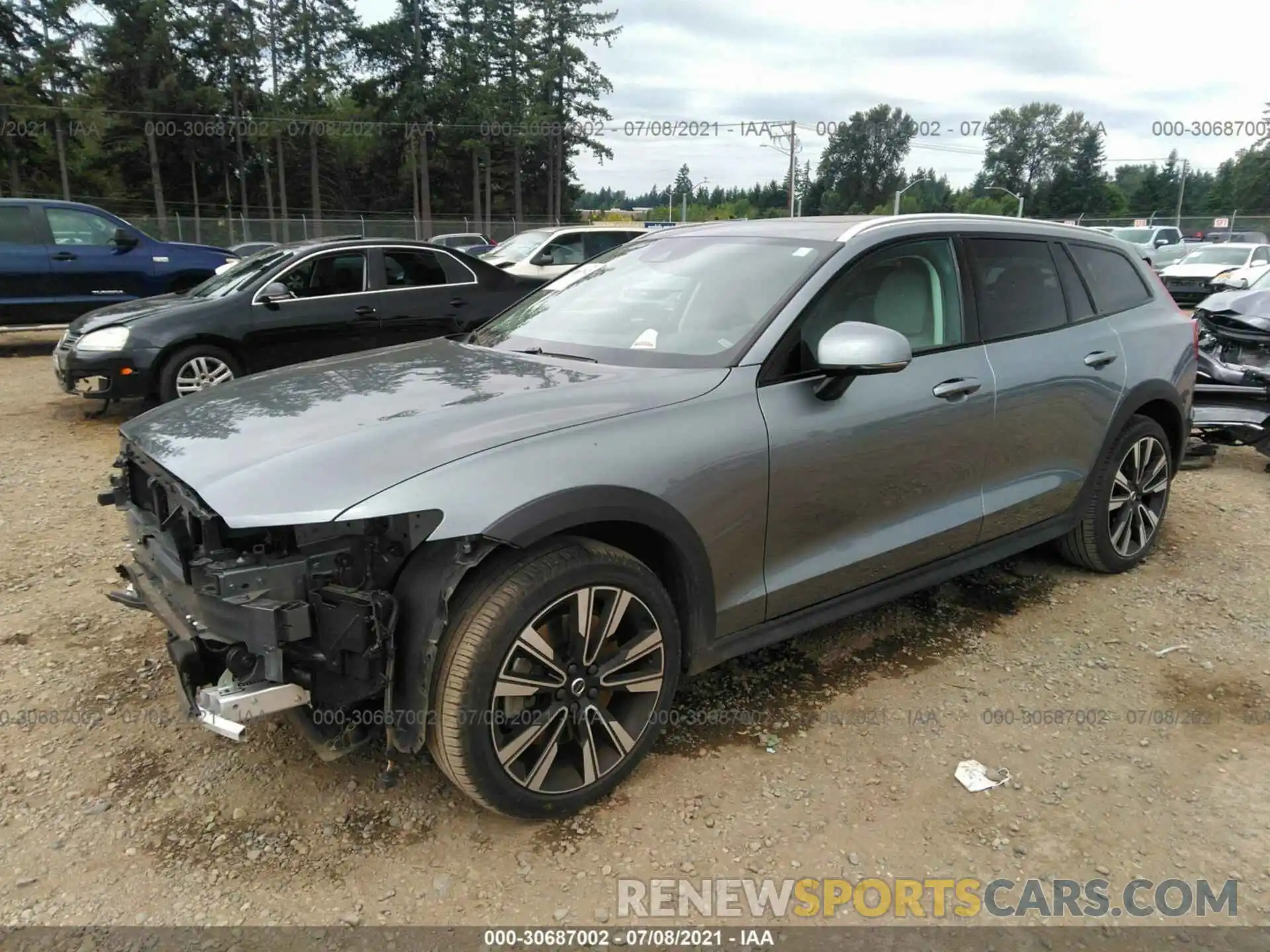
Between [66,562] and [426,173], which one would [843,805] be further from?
[426,173]

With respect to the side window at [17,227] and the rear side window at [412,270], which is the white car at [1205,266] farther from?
the side window at [17,227]

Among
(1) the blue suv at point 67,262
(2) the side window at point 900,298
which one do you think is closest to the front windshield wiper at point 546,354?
(2) the side window at point 900,298

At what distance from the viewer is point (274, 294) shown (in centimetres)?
743

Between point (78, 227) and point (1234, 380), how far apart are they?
1221cm

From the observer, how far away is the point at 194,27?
130 feet

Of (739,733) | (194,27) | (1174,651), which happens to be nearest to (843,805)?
(739,733)

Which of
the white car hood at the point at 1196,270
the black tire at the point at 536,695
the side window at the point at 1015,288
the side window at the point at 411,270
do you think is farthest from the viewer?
the white car hood at the point at 1196,270

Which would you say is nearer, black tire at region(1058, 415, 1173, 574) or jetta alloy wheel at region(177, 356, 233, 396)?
black tire at region(1058, 415, 1173, 574)

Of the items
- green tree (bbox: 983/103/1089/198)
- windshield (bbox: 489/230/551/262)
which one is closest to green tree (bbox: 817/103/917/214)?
green tree (bbox: 983/103/1089/198)

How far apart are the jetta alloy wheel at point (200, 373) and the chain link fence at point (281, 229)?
76.0 feet

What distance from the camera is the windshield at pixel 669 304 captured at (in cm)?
303

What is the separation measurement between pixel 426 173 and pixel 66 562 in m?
42.2

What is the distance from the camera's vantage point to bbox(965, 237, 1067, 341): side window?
361 cm

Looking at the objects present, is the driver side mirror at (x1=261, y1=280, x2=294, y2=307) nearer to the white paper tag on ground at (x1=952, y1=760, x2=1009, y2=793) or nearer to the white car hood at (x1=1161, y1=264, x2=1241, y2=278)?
the white paper tag on ground at (x1=952, y1=760, x2=1009, y2=793)
